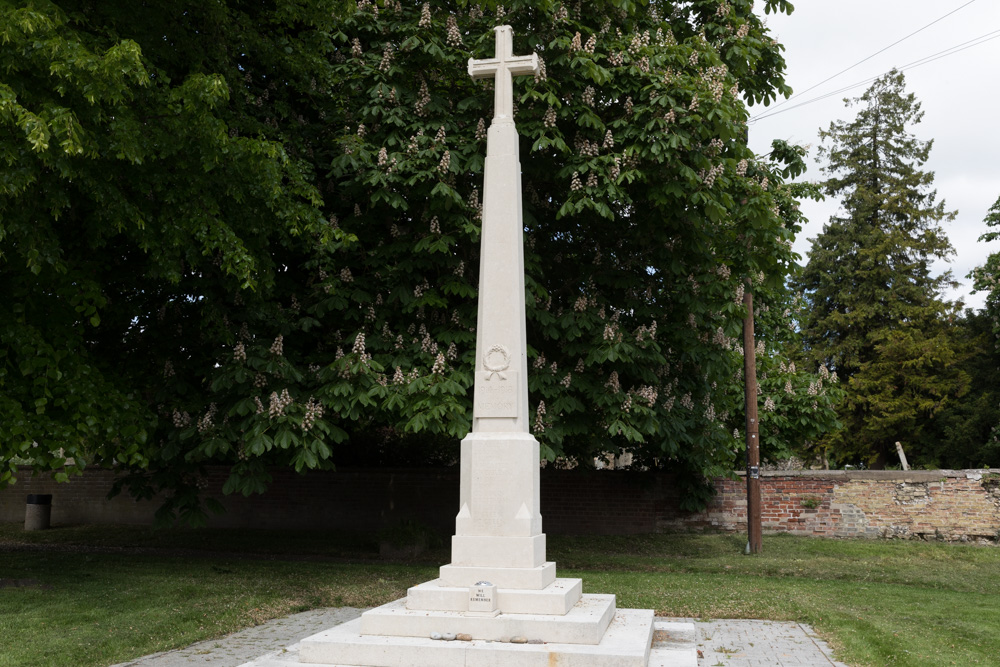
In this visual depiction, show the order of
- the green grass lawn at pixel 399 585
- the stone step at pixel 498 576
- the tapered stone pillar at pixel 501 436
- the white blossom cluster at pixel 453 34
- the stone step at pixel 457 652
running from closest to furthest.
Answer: the stone step at pixel 457 652 → the stone step at pixel 498 576 → the tapered stone pillar at pixel 501 436 → the green grass lawn at pixel 399 585 → the white blossom cluster at pixel 453 34

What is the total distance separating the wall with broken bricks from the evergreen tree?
44.0 feet

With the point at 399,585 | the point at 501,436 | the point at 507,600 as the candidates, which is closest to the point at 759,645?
the point at 507,600

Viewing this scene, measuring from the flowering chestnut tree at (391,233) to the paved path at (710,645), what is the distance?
225cm

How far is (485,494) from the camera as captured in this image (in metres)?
7.01

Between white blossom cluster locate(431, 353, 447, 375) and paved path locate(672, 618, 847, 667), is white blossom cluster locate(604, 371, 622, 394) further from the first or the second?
paved path locate(672, 618, 847, 667)

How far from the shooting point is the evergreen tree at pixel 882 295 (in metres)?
30.5

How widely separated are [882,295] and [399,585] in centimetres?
2775

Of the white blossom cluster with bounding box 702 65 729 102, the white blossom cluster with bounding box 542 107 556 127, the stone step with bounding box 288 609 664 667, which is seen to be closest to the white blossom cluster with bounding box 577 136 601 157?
the white blossom cluster with bounding box 542 107 556 127

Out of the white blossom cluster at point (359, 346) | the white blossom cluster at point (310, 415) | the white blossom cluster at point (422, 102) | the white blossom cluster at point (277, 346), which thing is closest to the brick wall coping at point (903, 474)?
the white blossom cluster at point (359, 346)

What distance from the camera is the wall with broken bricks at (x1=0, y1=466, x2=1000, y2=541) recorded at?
17453 mm

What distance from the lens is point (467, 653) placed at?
5.72m

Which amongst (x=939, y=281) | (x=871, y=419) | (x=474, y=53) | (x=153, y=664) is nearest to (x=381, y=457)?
(x=474, y=53)

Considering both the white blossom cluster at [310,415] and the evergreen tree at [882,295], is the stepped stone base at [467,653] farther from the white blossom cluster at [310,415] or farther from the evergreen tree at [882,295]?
the evergreen tree at [882,295]

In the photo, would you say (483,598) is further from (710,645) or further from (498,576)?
(710,645)
